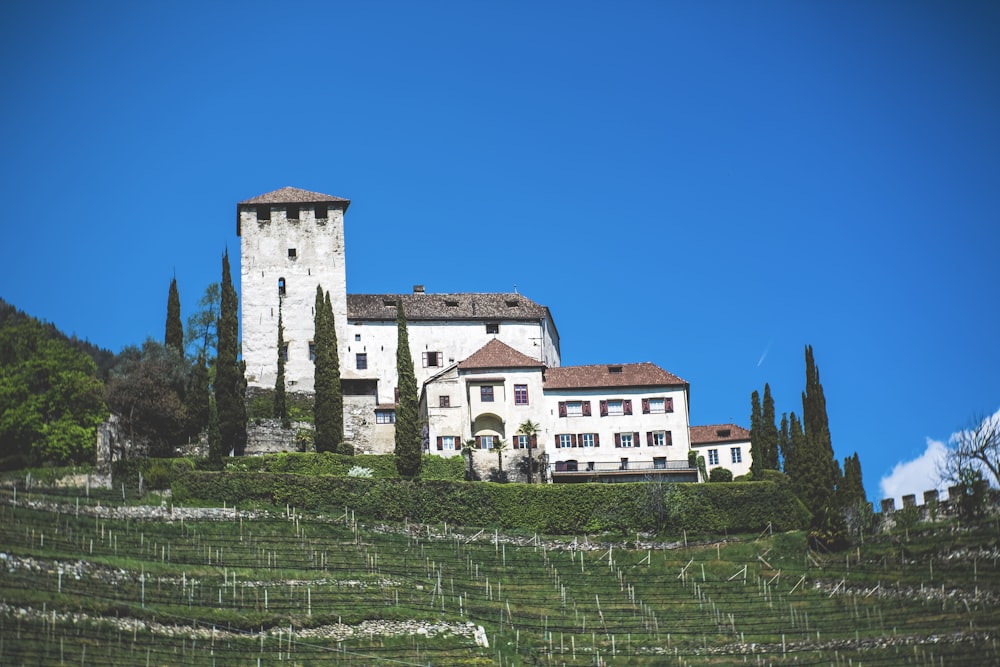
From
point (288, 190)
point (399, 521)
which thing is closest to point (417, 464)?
point (399, 521)

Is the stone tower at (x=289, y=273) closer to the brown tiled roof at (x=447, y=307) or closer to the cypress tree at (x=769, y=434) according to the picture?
the brown tiled roof at (x=447, y=307)

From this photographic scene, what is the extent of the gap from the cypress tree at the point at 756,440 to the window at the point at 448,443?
18643 millimetres

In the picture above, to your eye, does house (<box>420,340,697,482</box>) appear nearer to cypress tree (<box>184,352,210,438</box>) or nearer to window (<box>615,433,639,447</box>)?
window (<box>615,433,639,447</box>)

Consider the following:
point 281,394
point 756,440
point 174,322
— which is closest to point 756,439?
point 756,440

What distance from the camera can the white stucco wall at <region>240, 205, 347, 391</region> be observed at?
9519 centimetres

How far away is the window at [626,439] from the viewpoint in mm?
91500

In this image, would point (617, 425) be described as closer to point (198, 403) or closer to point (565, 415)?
point (565, 415)

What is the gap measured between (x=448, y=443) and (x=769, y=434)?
2233 centimetres

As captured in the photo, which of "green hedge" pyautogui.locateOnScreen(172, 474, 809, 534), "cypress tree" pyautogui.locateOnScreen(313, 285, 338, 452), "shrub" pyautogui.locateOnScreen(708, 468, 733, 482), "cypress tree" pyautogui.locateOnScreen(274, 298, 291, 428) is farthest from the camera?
"cypress tree" pyautogui.locateOnScreen(274, 298, 291, 428)

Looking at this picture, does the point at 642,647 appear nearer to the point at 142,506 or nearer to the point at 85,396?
the point at 142,506

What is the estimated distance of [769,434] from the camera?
94.7 meters

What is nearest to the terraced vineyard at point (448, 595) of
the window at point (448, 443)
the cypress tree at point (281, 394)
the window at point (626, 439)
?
the window at point (448, 443)

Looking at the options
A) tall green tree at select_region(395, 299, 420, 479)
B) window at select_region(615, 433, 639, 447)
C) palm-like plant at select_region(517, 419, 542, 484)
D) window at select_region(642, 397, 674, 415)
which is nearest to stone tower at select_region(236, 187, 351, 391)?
tall green tree at select_region(395, 299, 420, 479)

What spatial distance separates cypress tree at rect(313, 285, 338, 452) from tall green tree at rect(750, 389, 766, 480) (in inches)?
1026
